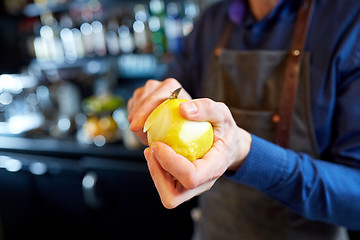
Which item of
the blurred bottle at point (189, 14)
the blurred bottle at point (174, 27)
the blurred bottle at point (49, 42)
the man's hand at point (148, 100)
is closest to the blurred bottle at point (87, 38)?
the blurred bottle at point (49, 42)

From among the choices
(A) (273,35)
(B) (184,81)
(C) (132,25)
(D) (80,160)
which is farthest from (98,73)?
(A) (273,35)

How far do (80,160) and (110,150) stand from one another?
0.28 meters

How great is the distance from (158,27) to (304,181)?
189cm

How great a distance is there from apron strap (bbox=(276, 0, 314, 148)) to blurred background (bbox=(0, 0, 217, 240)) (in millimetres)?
1000

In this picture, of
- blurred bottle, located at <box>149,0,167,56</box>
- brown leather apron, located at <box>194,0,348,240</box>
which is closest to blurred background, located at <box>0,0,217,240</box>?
blurred bottle, located at <box>149,0,167,56</box>

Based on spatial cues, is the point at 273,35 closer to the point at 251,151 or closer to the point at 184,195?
the point at 251,151

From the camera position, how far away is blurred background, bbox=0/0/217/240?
5.81ft

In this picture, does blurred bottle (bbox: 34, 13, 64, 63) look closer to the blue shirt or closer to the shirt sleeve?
the blue shirt

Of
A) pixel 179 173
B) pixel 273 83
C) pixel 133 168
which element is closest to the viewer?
pixel 179 173

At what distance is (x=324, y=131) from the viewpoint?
0.80 m

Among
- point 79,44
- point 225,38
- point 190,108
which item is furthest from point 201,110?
point 79,44

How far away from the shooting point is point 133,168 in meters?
1.70

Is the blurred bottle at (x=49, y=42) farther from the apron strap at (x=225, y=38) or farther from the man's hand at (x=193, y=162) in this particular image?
the man's hand at (x=193, y=162)

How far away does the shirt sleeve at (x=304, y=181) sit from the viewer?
0.63m
